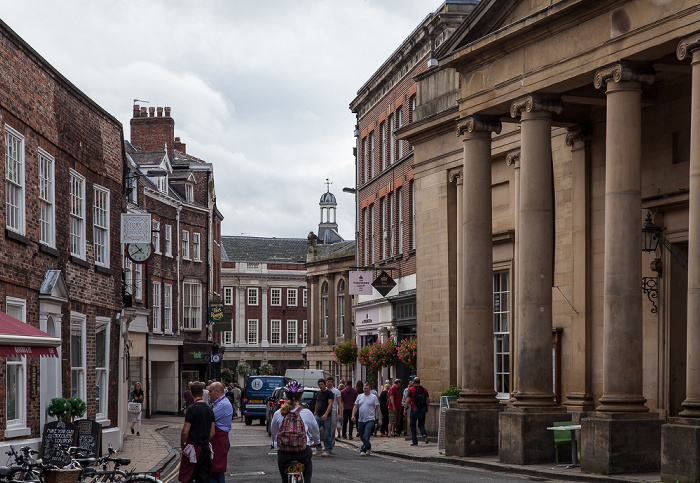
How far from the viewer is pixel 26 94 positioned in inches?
714

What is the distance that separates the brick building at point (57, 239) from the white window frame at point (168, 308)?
24.7 m

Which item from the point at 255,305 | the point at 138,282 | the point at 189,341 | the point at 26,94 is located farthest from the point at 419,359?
the point at 255,305

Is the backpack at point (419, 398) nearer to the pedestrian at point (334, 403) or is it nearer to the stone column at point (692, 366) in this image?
the pedestrian at point (334, 403)

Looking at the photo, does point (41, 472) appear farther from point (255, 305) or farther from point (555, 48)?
point (255, 305)

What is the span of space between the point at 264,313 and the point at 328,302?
3448cm

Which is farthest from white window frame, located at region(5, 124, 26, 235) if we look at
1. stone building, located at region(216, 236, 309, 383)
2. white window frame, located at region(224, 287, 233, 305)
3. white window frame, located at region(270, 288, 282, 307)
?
white window frame, located at region(270, 288, 282, 307)

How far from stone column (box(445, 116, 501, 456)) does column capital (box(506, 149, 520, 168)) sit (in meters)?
2.41

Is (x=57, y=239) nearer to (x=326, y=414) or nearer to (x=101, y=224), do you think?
(x=101, y=224)

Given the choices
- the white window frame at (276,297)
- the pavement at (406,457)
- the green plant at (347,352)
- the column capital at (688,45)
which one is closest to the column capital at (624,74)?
the column capital at (688,45)

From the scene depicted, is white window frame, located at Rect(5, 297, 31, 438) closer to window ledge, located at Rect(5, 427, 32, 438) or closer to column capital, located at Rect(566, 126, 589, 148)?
window ledge, located at Rect(5, 427, 32, 438)

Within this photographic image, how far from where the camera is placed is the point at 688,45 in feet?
52.2

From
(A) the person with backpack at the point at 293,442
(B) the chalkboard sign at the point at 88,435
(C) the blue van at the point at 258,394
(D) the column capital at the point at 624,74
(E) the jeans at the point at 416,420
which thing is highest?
(D) the column capital at the point at 624,74

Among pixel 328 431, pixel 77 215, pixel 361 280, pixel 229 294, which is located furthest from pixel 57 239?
pixel 229 294

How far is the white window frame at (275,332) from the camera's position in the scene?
315 ft
